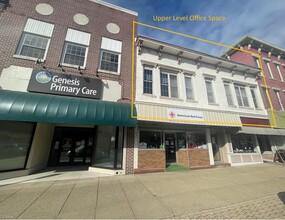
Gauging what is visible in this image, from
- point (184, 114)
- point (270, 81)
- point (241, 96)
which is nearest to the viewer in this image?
point (184, 114)

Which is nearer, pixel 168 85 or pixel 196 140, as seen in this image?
pixel 168 85

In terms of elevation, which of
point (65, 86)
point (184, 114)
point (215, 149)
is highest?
point (65, 86)

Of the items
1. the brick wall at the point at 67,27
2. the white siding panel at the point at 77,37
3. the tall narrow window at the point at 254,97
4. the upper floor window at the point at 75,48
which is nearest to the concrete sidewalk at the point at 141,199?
the brick wall at the point at 67,27

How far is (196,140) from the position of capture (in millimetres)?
10555

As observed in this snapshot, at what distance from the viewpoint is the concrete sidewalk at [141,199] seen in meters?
3.66

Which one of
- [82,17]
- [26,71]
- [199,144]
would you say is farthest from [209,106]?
[26,71]

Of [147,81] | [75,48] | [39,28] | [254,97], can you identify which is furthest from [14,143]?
[254,97]

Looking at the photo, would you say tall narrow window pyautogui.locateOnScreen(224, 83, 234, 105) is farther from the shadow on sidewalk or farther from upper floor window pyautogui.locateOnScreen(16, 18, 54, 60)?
upper floor window pyautogui.locateOnScreen(16, 18, 54, 60)

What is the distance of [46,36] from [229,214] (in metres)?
13.0

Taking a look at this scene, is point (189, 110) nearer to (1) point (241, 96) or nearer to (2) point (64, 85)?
(1) point (241, 96)

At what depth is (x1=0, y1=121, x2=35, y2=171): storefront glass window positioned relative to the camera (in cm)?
648

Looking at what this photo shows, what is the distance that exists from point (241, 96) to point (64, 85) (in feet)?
50.8

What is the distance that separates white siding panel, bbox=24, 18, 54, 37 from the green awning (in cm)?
469

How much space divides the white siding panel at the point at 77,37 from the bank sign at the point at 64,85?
302 centimetres
